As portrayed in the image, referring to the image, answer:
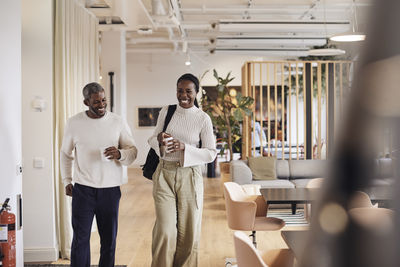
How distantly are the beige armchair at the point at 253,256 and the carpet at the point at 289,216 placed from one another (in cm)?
420

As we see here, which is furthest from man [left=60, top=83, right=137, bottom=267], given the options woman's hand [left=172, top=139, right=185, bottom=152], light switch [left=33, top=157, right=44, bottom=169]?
light switch [left=33, top=157, right=44, bottom=169]

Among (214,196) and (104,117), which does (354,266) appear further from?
(214,196)

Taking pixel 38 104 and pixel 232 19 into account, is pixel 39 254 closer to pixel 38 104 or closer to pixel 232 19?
pixel 38 104

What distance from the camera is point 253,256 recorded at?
6.89ft

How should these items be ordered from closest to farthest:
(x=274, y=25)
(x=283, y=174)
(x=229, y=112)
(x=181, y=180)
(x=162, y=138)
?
(x=162, y=138)
(x=181, y=180)
(x=283, y=174)
(x=229, y=112)
(x=274, y=25)

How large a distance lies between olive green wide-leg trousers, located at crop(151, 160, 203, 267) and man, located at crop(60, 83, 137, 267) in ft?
1.09

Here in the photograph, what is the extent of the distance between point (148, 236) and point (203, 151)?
9.18 feet

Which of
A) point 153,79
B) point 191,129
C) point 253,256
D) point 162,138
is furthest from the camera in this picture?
point 153,79

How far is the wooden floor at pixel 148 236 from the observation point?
4.96 meters

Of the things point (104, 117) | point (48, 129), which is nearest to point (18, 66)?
point (104, 117)

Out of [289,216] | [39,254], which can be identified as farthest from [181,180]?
[289,216]

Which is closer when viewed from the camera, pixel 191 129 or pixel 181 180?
pixel 181 180

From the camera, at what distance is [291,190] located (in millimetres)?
4754

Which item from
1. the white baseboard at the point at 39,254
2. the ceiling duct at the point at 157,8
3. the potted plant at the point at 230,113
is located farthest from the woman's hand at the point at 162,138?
the potted plant at the point at 230,113
